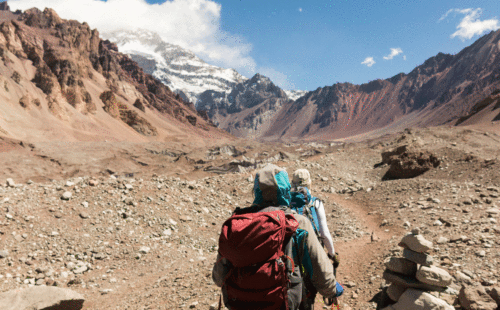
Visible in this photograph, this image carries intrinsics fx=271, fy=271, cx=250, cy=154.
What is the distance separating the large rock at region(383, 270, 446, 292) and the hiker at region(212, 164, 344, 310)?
2.28 m

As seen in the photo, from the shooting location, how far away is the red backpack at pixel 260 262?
198cm

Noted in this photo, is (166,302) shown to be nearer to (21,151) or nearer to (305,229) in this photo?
(305,229)

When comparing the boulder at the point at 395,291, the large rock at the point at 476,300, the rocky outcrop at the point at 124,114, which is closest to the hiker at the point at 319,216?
the boulder at the point at 395,291

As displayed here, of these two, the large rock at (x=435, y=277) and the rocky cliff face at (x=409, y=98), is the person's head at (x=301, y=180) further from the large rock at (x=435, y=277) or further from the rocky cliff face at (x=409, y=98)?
the rocky cliff face at (x=409, y=98)

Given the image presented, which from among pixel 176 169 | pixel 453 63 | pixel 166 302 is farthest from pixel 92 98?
pixel 453 63

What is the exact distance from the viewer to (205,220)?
9.42 metres

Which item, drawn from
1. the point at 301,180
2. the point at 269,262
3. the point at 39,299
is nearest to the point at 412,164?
the point at 301,180

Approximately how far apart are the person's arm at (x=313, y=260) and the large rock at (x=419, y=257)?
2.31 meters

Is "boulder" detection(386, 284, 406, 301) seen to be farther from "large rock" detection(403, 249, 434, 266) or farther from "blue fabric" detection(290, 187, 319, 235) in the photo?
→ "blue fabric" detection(290, 187, 319, 235)

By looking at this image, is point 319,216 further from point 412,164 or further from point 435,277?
point 412,164

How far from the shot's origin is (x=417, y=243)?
149 inches

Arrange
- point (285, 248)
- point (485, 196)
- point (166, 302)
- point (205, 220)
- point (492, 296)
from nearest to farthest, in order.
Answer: point (285, 248) < point (492, 296) < point (166, 302) < point (485, 196) < point (205, 220)

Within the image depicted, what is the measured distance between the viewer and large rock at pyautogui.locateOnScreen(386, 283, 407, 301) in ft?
13.2

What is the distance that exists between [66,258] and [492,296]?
784 cm
